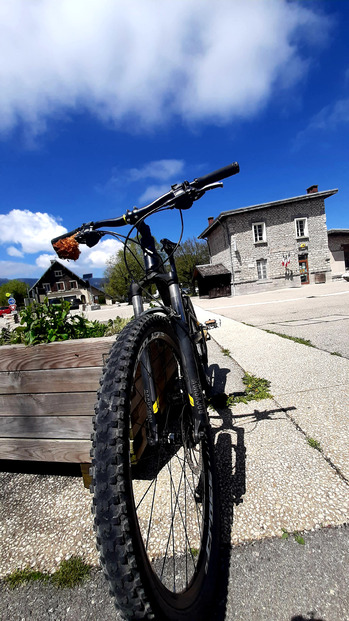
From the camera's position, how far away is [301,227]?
25906 mm

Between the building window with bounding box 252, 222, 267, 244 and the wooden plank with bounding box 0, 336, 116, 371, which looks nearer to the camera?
the wooden plank with bounding box 0, 336, 116, 371

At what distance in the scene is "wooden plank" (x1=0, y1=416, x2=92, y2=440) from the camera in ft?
6.12

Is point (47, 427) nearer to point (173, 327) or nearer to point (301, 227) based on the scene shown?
point (173, 327)

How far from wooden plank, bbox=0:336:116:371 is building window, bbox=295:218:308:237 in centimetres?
2790

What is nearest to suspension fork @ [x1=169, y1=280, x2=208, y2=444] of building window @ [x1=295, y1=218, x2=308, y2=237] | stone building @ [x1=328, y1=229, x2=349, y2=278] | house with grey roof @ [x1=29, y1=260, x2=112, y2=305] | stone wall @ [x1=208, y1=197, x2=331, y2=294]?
stone wall @ [x1=208, y1=197, x2=331, y2=294]

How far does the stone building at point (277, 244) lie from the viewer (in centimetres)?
2552

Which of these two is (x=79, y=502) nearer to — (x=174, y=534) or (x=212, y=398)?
(x=174, y=534)

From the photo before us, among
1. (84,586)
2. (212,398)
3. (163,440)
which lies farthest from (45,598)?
(212,398)

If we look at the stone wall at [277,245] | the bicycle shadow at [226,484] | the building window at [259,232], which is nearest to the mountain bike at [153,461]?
the bicycle shadow at [226,484]

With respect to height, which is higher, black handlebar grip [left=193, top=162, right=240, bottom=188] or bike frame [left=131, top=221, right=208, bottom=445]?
black handlebar grip [left=193, top=162, right=240, bottom=188]

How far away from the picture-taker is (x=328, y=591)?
114 centimetres

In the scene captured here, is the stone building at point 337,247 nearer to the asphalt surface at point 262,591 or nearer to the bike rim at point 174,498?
the bike rim at point 174,498

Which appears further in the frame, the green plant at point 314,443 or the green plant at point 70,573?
the green plant at point 314,443

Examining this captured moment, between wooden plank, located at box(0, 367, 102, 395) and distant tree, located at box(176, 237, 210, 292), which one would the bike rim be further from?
distant tree, located at box(176, 237, 210, 292)
